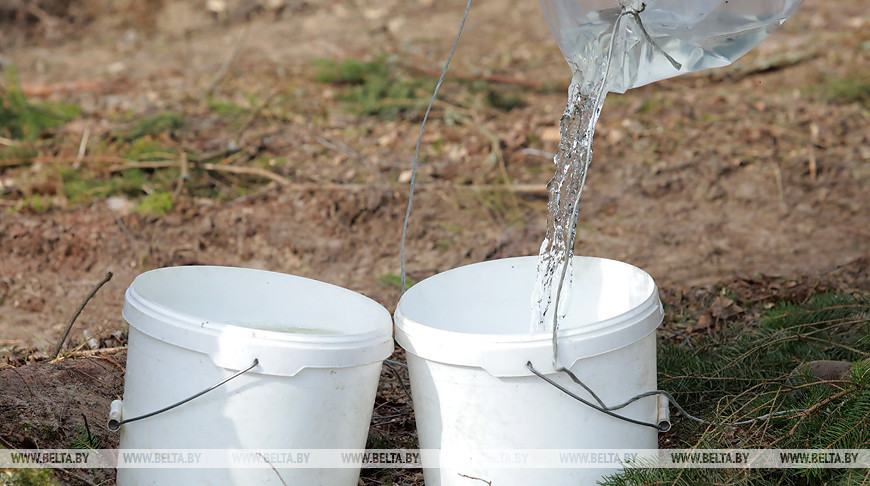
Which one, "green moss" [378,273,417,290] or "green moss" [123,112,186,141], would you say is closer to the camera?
"green moss" [378,273,417,290]

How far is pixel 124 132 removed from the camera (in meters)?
4.95

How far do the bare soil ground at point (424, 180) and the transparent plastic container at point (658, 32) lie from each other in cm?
122

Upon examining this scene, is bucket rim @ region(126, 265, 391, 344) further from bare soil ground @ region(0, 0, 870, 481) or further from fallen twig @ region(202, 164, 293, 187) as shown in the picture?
fallen twig @ region(202, 164, 293, 187)

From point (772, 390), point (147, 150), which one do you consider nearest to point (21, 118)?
point (147, 150)

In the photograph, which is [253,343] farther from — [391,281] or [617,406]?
[391,281]

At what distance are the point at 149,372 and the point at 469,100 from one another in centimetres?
397

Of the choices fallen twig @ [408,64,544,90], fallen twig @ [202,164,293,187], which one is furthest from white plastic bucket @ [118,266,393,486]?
fallen twig @ [408,64,544,90]

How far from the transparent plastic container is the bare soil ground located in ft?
3.99

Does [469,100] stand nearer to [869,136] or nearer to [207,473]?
[869,136]

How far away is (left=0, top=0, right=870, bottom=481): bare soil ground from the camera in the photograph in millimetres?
3777

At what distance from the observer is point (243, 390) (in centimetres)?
178

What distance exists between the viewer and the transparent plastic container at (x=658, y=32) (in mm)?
2047

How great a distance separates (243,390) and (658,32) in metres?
1.33

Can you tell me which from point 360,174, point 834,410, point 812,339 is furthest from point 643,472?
point 360,174
